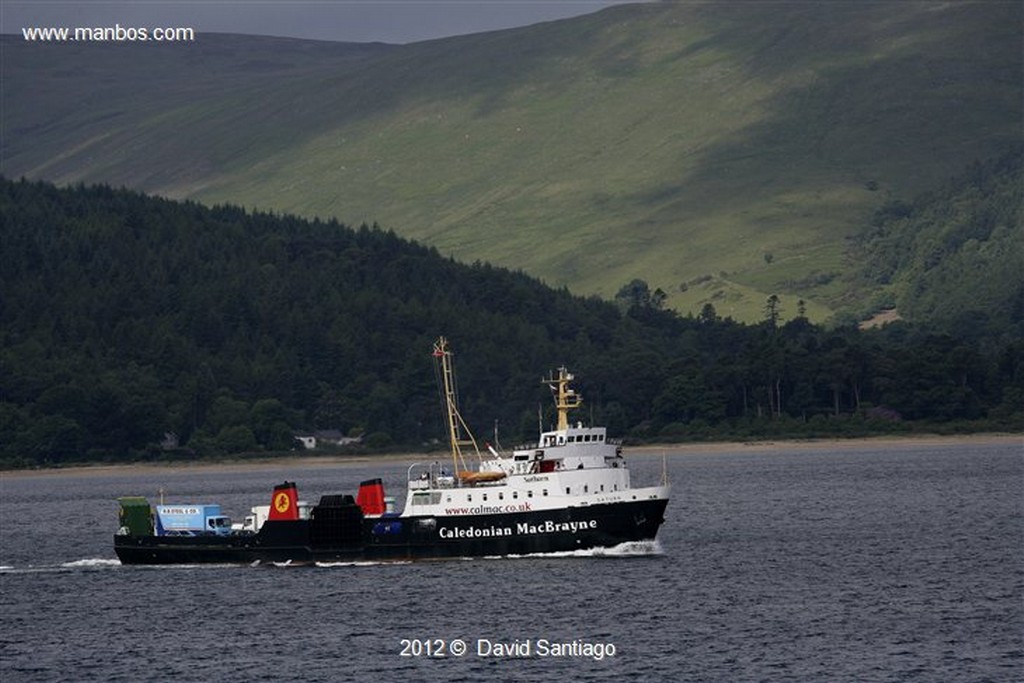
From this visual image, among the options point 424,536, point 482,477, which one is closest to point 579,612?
point 482,477

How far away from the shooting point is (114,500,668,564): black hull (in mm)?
106000

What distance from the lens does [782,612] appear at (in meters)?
89.3

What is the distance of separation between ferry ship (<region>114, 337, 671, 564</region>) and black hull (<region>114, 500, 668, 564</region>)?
2.1 inches

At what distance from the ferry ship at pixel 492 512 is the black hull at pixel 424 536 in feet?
0.18

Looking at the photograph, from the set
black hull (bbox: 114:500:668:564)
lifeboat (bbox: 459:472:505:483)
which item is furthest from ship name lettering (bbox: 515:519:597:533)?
lifeboat (bbox: 459:472:505:483)

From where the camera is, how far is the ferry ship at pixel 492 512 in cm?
10556

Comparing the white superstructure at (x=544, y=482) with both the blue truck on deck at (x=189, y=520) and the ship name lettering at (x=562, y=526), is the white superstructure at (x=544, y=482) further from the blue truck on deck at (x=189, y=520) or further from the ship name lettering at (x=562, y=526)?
the blue truck on deck at (x=189, y=520)

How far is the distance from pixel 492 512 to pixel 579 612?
17.6m

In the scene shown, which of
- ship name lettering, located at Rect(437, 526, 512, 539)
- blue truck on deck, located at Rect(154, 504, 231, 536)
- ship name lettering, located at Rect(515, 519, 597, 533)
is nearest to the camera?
ship name lettering, located at Rect(515, 519, 597, 533)

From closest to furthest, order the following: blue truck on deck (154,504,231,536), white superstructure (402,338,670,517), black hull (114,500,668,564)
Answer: white superstructure (402,338,670,517)
black hull (114,500,668,564)
blue truck on deck (154,504,231,536)

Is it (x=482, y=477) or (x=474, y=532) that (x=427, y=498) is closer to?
(x=474, y=532)

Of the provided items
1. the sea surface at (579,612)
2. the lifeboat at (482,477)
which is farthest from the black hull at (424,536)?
the lifeboat at (482,477)

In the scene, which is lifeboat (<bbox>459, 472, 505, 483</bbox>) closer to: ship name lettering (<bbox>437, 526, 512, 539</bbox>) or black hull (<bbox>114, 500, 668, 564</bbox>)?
black hull (<bbox>114, 500, 668, 564</bbox>)

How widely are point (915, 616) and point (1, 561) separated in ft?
210
